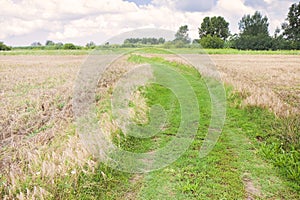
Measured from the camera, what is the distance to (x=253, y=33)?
7731 cm

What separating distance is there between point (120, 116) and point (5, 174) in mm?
3045

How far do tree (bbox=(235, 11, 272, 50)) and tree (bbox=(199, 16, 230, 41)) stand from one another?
16.5 ft

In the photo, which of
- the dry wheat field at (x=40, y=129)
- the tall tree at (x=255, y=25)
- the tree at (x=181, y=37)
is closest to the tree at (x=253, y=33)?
the tall tree at (x=255, y=25)

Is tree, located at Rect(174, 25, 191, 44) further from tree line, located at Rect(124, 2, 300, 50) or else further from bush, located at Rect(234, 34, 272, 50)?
bush, located at Rect(234, 34, 272, 50)

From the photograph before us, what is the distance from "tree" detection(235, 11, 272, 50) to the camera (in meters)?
65.8

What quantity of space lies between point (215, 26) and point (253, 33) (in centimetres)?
1162

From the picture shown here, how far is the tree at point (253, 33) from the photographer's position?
6575 centimetres

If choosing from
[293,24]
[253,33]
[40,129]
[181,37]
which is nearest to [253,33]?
[253,33]

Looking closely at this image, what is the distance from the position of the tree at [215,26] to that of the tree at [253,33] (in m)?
5.03

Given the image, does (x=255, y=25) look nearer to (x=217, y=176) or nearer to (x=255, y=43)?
(x=255, y=43)

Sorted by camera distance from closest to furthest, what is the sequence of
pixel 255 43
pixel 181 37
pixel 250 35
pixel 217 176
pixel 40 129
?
pixel 217 176 < pixel 40 129 < pixel 181 37 < pixel 255 43 < pixel 250 35

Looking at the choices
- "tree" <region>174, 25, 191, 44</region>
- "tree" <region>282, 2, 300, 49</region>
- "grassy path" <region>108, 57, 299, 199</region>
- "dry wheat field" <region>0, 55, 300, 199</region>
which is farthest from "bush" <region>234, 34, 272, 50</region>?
"grassy path" <region>108, 57, 299, 199</region>

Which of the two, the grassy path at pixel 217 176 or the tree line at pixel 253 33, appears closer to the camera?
the grassy path at pixel 217 176

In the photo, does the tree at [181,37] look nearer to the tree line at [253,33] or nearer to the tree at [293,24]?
the tree line at [253,33]
